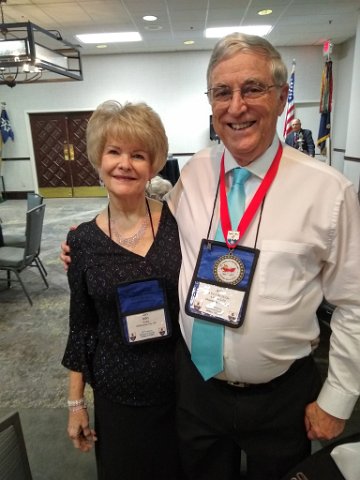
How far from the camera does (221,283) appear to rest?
99cm

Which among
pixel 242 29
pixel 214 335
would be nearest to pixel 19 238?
pixel 214 335

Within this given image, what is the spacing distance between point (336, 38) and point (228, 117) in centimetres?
861

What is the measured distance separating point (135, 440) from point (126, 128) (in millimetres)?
1004

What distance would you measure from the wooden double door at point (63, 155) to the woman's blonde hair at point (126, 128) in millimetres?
8361

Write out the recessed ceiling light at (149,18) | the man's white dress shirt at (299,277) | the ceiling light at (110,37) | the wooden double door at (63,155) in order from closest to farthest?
1. the man's white dress shirt at (299,277)
2. the recessed ceiling light at (149,18)
3. the ceiling light at (110,37)
4. the wooden double door at (63,155)

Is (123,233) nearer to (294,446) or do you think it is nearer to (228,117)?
(228,117)

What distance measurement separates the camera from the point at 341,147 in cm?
863

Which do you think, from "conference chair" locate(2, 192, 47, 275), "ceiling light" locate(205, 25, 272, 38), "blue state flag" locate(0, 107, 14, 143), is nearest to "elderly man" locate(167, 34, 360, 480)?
"conference chair" locate(2, 192, 47, 275)

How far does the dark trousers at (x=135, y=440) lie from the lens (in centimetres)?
116

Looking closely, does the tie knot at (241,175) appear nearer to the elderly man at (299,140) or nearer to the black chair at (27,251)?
the black chair at (27,251)

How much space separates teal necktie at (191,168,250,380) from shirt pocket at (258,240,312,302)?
0.43 feet

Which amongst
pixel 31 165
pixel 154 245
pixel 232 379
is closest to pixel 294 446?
pixel 232 379

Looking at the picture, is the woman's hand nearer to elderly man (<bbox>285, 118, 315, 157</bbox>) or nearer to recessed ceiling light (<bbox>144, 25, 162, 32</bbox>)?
elderly man (<bbox>285, 118, 315, 157</bbox>)

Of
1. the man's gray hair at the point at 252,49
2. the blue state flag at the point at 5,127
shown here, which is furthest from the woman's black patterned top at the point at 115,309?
the blue state flag at the point at 5,127
